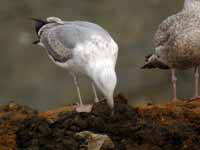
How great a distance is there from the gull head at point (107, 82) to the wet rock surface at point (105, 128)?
17cm

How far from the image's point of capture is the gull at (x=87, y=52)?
11148mm

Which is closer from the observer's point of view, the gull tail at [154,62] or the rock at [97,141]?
the rock at [97,141]

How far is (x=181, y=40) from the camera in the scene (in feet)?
41.5

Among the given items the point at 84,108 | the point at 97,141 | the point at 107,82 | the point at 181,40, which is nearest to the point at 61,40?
the point at 84,108

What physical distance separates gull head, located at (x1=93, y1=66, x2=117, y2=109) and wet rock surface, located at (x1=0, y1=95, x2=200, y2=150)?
0.57 feet

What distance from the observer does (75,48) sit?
12.0 metres

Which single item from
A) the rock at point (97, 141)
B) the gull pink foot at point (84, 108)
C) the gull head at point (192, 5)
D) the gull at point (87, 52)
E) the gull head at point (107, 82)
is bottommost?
the rock at point (97, 141)

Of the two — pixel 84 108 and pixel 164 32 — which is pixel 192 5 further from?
pixel 84 108

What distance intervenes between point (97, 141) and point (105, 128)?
26 centimetres

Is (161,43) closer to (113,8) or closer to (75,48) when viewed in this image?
(75,48)

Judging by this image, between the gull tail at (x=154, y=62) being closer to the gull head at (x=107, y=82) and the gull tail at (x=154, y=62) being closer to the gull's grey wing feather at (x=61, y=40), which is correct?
the gull's grey wing feather at (x=61, y=40)

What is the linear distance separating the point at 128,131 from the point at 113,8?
10.9 m

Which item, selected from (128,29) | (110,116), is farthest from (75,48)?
(128,29)

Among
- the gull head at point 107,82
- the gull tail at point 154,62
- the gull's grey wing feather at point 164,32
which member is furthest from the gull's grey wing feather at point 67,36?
the gull tail at point 154,62
